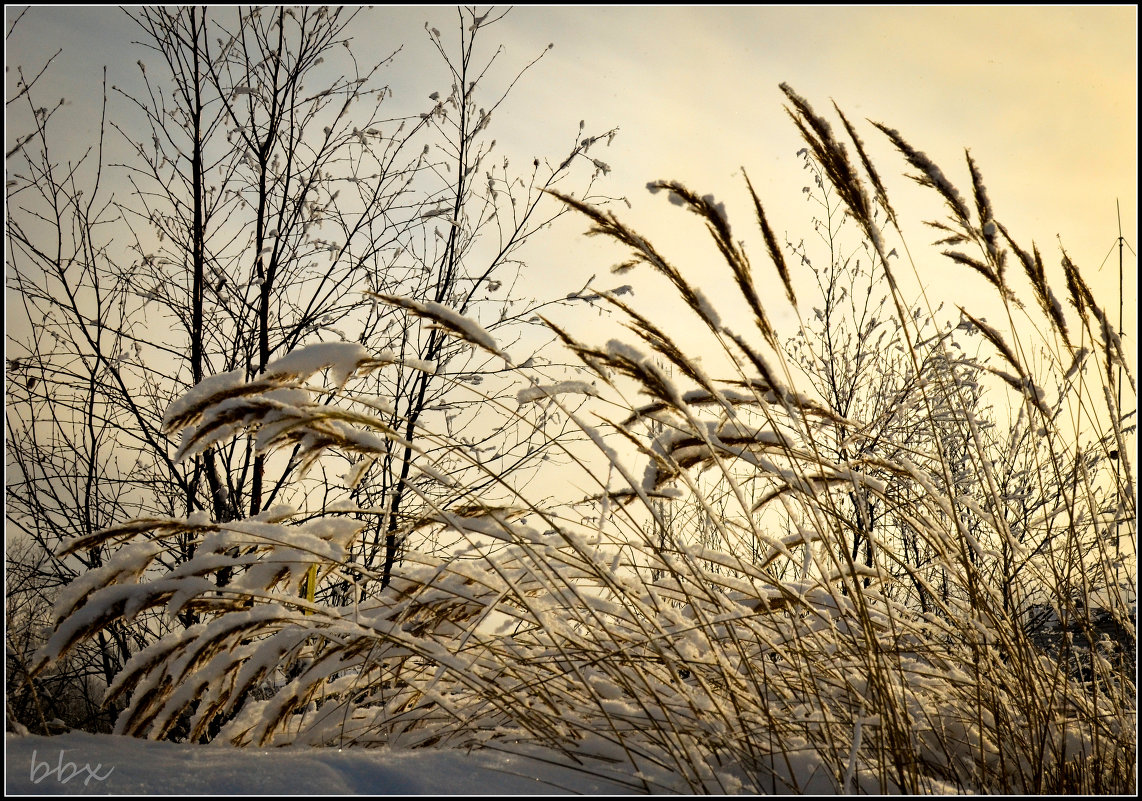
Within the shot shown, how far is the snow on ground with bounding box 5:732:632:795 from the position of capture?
38.9 inches

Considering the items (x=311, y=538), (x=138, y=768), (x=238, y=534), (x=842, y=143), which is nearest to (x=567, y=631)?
(x=311, y=538)

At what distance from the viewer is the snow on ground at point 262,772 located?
0.99m

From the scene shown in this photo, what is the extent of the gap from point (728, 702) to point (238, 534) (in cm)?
96

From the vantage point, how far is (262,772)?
1029mm

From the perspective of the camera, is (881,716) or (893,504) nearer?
(881,716)

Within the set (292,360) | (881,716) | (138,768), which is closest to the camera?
(138,768)

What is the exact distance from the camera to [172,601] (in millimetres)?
1364

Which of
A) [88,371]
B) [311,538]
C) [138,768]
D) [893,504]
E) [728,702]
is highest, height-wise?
[88,371]

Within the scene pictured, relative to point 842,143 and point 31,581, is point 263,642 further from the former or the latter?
point 31,581

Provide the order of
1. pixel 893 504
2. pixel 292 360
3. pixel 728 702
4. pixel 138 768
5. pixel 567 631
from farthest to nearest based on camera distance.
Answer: pixel 893 504 < pixel 567 631 < pixel 728 702 < pixel 292 360 < pixel 138 768
